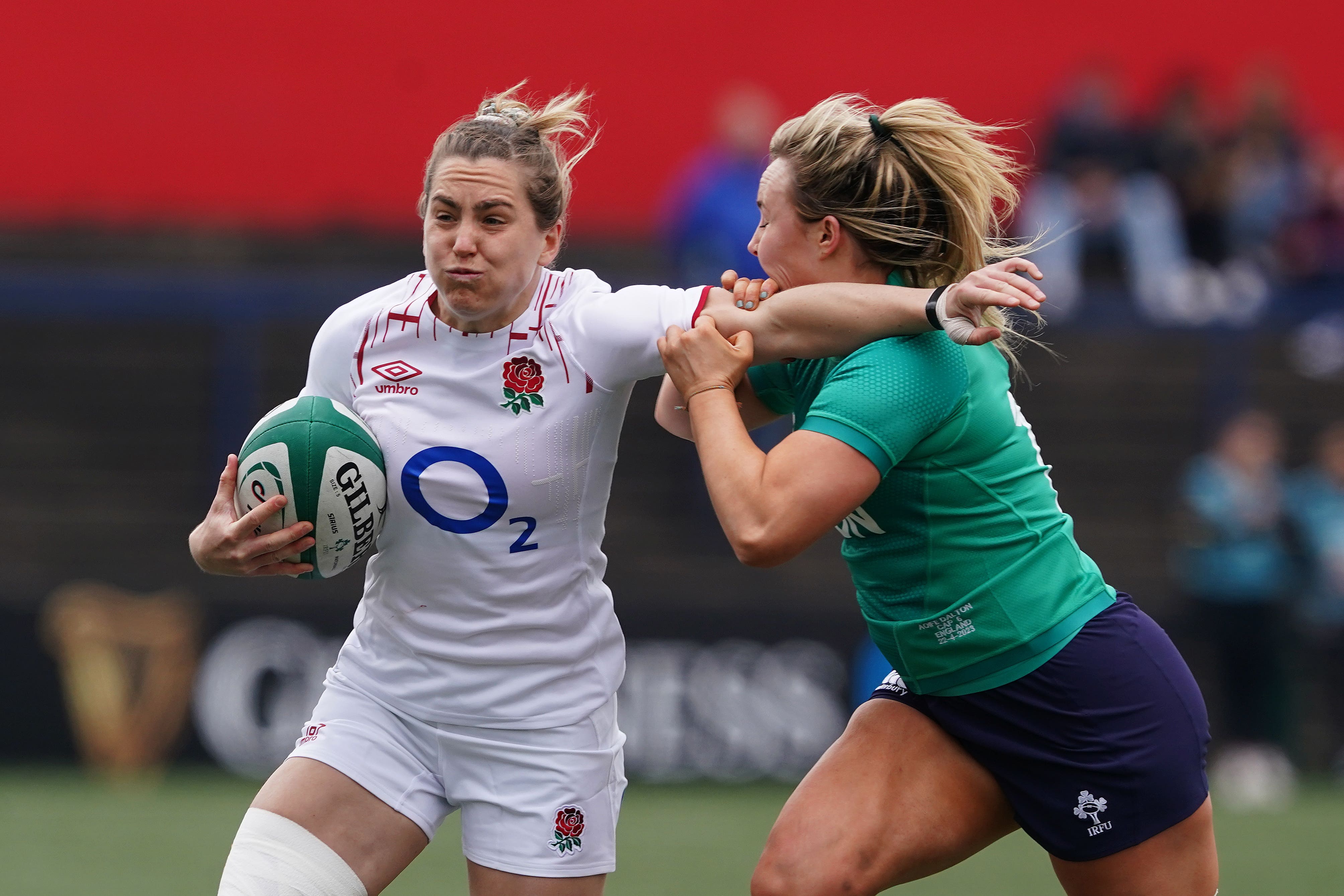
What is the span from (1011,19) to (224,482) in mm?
11428

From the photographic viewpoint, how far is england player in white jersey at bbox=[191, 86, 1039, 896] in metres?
3.65

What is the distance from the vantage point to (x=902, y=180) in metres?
3.70

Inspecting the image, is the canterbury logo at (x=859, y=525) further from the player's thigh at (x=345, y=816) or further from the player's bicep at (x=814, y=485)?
the player's thigh at (x=345, y=816)

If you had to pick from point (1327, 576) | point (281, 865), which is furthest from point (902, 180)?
point (1327, 576)

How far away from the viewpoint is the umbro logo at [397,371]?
3.77m

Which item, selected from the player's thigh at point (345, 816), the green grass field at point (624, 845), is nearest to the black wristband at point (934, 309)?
the player's thigh at point (345, 816)

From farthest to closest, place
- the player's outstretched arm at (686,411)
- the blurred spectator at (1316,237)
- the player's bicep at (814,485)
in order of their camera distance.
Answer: the blurred spectator at (1316,237) < the player's outstretched arm at (686,411) < the player's bicep at (814,485)

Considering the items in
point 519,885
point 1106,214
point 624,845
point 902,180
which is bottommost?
point 624,845

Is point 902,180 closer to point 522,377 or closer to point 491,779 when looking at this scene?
point 522,377

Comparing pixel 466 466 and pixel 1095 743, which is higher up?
pixel 466 466

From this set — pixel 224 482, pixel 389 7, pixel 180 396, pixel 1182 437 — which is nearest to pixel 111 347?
pixel 180 396

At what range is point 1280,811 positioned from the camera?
350 inches

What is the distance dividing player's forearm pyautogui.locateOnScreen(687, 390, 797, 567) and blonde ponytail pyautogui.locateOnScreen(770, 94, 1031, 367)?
51 cm

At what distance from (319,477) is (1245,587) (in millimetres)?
7226
